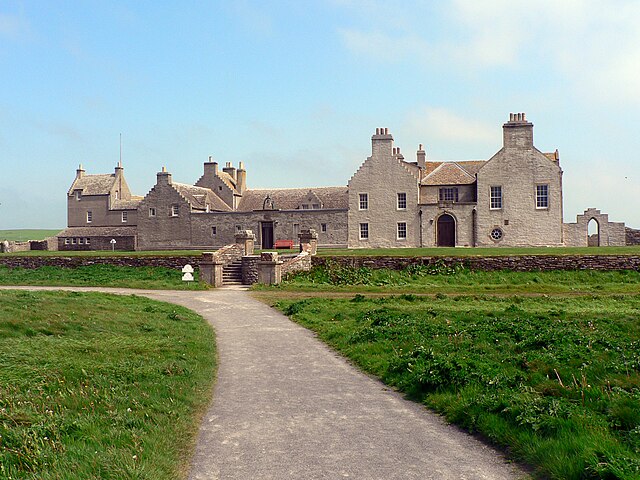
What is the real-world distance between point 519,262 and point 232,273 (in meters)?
16.5

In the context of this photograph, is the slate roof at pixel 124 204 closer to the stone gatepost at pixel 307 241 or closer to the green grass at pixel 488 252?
the green grass at pixel 488 252

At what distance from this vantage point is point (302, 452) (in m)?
6.61

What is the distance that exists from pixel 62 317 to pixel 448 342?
31.8ft

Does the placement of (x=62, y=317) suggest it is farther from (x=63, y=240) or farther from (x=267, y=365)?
(x=63, y=240)

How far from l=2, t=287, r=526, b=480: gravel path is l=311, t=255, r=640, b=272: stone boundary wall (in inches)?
869

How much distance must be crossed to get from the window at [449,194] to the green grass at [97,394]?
4041 centimetres

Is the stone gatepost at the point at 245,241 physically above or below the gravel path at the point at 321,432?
above

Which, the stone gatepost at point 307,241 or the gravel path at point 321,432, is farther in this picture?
the stone gatepost at point 307,241

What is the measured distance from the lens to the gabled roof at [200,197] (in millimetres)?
63000

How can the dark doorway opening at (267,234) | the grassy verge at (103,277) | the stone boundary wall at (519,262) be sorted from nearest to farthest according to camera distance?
the stone boundary wall at (519,262), the grassy verge at (103,277), the dark doorway opening at (267,234)

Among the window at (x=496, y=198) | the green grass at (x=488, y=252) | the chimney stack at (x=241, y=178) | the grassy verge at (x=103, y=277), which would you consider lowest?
the grassy verge at (x=103, y=277)

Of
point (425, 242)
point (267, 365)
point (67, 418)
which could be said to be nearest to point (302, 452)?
point (67, 418)

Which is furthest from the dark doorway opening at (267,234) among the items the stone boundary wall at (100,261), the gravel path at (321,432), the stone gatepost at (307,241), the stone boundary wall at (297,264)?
the gravel path at (321,432)

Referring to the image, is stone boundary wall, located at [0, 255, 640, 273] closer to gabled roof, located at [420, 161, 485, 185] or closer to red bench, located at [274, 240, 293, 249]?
red bench, located at [274, 240, 293, 249]
